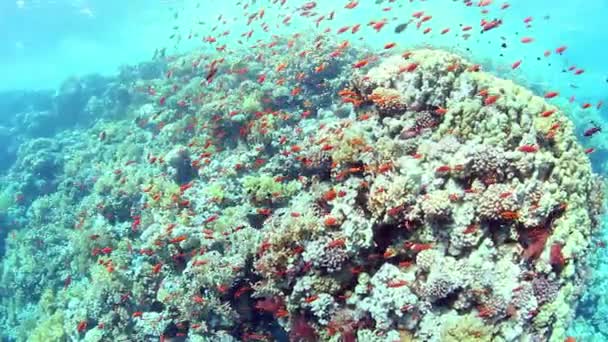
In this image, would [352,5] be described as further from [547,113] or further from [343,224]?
[343,224]

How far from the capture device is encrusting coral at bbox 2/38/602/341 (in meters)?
5.76

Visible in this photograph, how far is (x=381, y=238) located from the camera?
6.90 m

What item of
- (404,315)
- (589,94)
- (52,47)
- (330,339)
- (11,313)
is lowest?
(589,94)

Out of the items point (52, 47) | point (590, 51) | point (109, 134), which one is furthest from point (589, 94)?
point (52, 47)

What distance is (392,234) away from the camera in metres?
6.85

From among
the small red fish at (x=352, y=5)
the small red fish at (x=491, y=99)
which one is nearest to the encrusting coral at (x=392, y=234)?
the small red fish at (x=491, y=99)

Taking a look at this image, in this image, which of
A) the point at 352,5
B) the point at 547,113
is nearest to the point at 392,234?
the point at 547,113

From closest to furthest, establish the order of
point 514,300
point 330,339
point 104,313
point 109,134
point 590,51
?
point 514,300 < point 330,339 < point 104,313 < point 109,134 < point 590,51

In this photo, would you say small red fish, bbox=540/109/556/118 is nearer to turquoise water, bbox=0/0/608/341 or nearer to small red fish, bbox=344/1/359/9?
turquoise water, bbox=0/0/608/341

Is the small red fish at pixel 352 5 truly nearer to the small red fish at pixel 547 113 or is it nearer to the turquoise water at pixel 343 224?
the turquoise water at pixel 343 224

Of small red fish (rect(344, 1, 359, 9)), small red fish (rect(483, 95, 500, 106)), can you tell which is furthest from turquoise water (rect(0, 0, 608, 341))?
small red fish (rect(344, 1, 359, 9))

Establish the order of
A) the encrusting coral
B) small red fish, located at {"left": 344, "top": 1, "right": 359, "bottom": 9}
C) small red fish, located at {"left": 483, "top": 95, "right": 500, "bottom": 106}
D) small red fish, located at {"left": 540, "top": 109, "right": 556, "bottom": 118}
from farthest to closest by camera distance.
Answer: small red fish, located at {"left": 344, "top": 1, "right": 359, "bottom": 9} → small red fish, located at {"left": 483, "top": 95, "right": 500, "bottom": 106} → small red fish, located at {"left": 540, "top": 109, "right": 556, "bottom": 118} → the encrusting coral

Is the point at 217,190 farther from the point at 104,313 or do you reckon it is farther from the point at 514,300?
the point at 514,300

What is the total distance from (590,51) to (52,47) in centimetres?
8972
